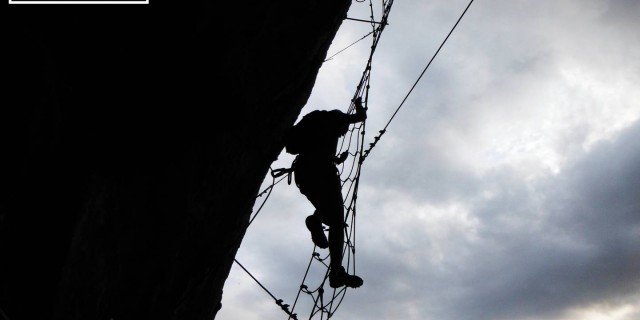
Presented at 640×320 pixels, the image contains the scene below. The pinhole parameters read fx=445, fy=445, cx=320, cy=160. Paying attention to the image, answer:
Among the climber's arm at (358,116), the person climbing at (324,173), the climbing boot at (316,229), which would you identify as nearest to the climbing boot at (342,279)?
the person climbing at (324,173)

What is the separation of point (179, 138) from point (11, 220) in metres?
2.34

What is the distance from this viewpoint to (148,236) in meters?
6.26

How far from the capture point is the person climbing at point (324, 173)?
6621mm

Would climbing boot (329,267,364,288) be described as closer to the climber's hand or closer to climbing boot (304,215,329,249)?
climbing boot (304,215,329,249)

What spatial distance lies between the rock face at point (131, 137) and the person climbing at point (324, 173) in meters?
1.04

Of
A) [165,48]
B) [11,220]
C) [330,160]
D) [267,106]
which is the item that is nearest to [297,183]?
[330,160]

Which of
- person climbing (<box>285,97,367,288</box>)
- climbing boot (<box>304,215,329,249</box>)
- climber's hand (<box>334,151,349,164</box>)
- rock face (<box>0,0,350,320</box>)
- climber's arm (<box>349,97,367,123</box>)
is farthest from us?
climber's hand (<box>334,151,349,164</box>)

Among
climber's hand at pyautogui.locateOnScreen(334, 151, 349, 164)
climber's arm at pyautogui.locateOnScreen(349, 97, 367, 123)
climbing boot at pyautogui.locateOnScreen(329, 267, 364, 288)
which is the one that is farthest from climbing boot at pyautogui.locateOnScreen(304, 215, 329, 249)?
climber's arm at pyautogui.locateOnScreen(349, 97, 367, 123)

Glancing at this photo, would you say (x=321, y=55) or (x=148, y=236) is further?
(x=321, y=55)

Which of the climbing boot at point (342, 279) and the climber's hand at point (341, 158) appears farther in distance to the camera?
the climber's hand at point (341, 158)

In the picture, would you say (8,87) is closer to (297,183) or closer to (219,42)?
(219,42)

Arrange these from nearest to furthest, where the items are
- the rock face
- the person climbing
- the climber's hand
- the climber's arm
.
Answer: the rock face → the person climbing → the climber's arm → the climber's hand

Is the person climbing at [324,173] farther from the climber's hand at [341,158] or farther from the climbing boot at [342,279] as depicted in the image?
the climber's hand at [341,158]

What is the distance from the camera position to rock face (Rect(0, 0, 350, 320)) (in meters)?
4.48
